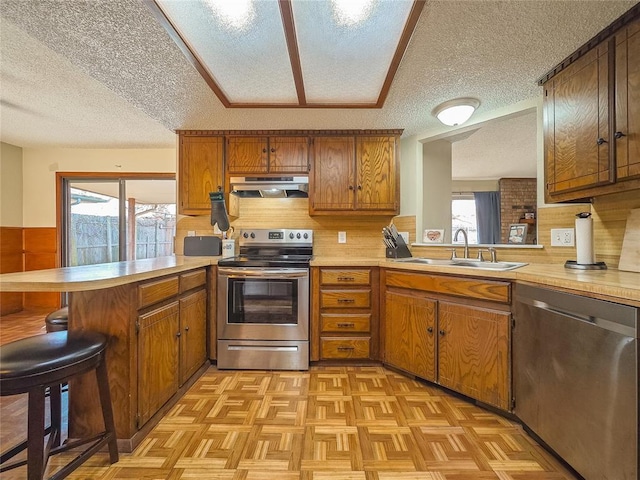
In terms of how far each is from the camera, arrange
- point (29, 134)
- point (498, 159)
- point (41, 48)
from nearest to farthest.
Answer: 1. point (41, 48)
2. point (29, 134)
3. point (498, 159)

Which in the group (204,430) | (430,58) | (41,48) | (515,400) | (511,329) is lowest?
(204,430)

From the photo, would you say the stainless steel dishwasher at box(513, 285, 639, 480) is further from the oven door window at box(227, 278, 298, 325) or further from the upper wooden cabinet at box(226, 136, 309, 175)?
the upper wooden cabinet at box(226, 136, 309, 175)

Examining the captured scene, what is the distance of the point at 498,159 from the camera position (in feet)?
14.5

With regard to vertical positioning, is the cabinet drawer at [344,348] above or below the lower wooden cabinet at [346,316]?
below

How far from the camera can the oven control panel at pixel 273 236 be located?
295cm

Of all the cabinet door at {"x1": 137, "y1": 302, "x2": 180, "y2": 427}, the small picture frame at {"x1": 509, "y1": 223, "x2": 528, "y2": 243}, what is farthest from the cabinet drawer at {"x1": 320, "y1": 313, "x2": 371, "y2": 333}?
the small picture frame at {"x1": 509, "y1": 223, "x2": 528, "y2": 243}

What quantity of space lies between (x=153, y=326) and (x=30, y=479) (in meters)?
0.68

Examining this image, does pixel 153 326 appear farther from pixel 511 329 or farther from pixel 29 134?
pixel 29 134

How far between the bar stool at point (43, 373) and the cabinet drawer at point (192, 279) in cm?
66

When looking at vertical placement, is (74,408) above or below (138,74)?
below

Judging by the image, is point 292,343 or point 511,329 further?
point 292,343

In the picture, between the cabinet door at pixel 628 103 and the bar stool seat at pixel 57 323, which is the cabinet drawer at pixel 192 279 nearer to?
the bar stool seat at pixel 57 323

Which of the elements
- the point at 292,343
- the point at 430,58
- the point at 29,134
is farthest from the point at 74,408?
the point at 29,134

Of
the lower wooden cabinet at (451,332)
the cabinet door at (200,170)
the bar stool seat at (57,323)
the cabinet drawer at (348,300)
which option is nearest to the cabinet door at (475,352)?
the lower wooden cabinet at (451,332)
